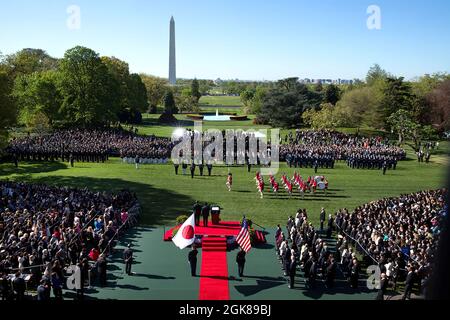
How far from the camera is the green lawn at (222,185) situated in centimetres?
2725

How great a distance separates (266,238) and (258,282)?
5.45 m

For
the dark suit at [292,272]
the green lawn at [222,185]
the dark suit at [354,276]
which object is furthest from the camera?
the green lawn at [222,185]

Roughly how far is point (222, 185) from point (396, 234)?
16.2 metres

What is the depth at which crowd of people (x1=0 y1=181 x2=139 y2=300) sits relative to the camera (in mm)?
14570

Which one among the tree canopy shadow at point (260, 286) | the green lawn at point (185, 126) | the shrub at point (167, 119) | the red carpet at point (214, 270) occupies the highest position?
the shrub at point (167, 119)

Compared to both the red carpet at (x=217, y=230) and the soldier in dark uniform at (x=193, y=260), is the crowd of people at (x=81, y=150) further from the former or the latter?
the soldier in dark uniform at (x=193, y=260)

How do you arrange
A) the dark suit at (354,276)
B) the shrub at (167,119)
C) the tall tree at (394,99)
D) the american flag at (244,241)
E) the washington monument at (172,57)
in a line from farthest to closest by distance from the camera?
the washington monument at (172,57), the shrub at (167,119), the tall tree at (394,99), the american flag at (244,241), the dark suit at (354,276)

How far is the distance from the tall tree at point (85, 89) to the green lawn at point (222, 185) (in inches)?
837

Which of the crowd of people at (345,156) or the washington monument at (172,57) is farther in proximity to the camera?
the washington monument at (172,57)

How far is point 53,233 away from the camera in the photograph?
732 inches

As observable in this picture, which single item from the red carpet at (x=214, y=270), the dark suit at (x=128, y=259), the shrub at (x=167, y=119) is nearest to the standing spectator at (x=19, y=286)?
the dark suit at (x=128, y=259)

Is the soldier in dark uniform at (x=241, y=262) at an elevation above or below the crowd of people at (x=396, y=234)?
below

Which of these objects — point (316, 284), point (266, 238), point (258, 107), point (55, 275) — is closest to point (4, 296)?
point (55, 275)

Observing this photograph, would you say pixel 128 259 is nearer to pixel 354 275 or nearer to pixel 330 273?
pixel 330 273
